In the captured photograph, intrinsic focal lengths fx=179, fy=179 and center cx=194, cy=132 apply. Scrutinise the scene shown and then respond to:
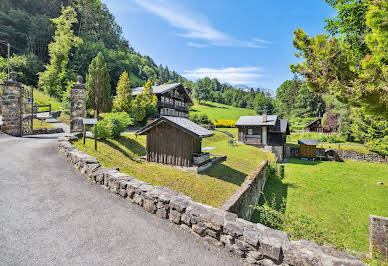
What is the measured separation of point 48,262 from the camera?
3.09 m

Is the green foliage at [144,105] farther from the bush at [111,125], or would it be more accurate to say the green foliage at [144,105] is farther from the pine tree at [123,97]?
the bush at [111,125]

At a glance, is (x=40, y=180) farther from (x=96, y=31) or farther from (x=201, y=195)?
(x=96, y=31)

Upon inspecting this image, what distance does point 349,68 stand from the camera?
23.1ft

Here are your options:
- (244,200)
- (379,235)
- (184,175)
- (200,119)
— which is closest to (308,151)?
(379,235)

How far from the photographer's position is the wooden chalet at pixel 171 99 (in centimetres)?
3704

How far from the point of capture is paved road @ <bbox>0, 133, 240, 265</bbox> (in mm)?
3332

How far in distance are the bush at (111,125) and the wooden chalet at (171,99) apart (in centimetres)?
1974

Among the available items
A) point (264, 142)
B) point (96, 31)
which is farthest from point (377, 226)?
point (96, 31)

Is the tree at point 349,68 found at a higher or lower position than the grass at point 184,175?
higher

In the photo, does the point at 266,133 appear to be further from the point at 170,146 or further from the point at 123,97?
the point at 123,97

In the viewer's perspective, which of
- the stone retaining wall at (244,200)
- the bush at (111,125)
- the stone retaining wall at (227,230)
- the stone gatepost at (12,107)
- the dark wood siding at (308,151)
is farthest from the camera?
the dark wood siding at (308,151)

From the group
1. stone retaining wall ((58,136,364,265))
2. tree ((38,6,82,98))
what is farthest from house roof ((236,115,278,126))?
tree ((38,6,82,98))

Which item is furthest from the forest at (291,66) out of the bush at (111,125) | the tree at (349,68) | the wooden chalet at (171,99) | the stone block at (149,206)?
the bush at (111,125)

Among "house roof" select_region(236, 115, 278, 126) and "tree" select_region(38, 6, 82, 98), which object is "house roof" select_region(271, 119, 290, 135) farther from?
"tree" select_region(38, 6, 82, 98)
